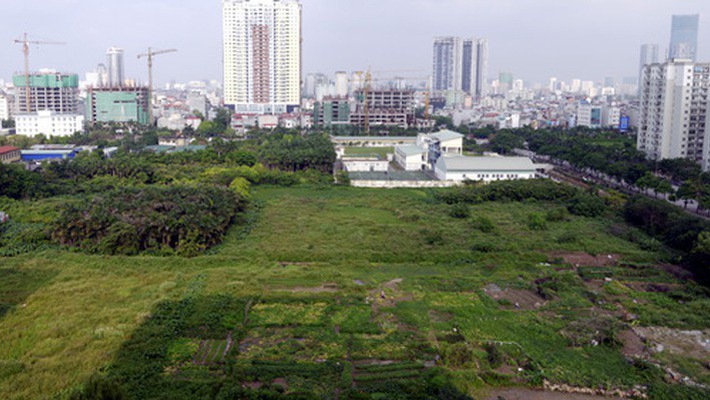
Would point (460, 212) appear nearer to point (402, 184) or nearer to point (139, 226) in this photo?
point (402, 184)

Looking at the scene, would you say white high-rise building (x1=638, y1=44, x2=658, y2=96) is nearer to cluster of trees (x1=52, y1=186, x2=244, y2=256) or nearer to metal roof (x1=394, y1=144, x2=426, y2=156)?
metal roof (x1=394, y1=144, x2=426, y2=156)

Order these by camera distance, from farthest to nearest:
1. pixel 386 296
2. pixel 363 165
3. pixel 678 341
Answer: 1. pixel 363 165
2. pixel 386 296
3. pixel 678 341

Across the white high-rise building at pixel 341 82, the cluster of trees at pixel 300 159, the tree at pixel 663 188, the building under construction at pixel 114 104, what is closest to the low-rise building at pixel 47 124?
the building under construction at pixel 114 104

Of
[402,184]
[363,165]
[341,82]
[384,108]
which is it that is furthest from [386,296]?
[341,82]

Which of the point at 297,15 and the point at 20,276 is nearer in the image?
the point at 20,276

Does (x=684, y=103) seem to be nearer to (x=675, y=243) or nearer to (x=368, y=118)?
(x=675, y=243)

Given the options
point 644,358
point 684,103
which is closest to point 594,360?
point 644,358

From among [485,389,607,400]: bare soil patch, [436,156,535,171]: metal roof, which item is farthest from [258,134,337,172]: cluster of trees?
[485,389,607,400]: bare soil patch
